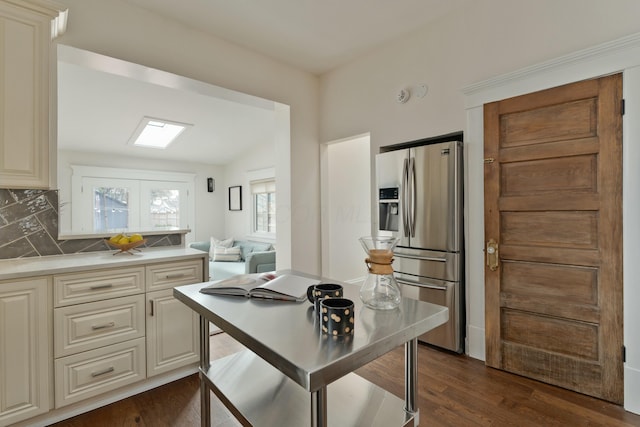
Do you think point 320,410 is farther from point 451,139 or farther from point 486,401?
point 451,139

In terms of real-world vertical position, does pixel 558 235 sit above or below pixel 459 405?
above

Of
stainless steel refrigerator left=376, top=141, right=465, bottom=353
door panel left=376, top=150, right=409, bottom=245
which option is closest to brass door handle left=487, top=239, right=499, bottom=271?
stainless steel refrigerator left=376, top=141, right=465, bottom=353

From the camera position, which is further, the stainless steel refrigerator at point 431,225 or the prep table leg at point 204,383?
the stainless steel refrigerator at point 431,225

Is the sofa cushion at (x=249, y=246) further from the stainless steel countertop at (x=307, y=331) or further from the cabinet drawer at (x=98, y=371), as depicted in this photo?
the stainless steel countertop at (x=307, y=331)

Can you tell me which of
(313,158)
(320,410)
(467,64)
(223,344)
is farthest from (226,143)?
(320,410)

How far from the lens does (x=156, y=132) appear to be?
5.24 meters

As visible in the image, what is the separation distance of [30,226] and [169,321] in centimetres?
110

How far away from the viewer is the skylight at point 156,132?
4.77 meters

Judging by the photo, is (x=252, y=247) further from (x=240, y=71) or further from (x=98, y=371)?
(x=98, y=371)

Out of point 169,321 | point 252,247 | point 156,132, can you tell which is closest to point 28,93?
point 169,321

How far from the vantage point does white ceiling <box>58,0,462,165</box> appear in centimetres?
254

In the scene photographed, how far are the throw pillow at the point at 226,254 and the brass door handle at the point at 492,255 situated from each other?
4.48 m

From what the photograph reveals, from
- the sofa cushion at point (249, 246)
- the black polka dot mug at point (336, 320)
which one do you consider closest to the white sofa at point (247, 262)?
the sofa cushion at point (249, 246)

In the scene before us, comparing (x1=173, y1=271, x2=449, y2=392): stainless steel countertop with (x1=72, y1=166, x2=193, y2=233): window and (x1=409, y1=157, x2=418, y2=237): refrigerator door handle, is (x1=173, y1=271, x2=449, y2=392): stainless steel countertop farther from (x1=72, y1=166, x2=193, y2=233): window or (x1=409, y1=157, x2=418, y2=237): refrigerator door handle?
(x1=72, y1=166, x2=193, y2=233): window
